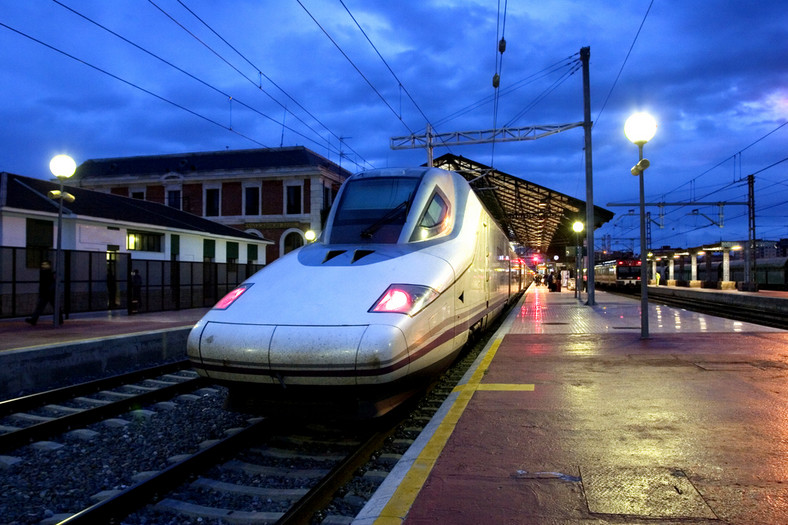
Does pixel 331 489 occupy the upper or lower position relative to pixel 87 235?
lower

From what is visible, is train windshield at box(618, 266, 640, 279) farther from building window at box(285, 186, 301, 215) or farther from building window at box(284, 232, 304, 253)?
building window at box(285, 186, 301, 215)

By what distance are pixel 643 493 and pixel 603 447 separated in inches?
33.6

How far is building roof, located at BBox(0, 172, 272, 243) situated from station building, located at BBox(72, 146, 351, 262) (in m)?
4.48

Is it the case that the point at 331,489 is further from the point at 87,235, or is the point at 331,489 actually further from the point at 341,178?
the point at 341,178

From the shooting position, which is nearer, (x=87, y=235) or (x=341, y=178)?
(x=87, y=235)

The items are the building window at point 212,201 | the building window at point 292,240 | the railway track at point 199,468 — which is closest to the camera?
the railway track at point 199,468

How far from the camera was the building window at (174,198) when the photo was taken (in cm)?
3956

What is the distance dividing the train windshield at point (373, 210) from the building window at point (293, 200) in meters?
30.3

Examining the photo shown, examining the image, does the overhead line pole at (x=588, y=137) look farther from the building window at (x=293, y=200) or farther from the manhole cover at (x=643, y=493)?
the building window at (x=293, y=200)

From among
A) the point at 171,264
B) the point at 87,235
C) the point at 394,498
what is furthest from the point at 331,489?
the point at 87,235

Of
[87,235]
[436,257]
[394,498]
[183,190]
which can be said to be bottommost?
[394,498]

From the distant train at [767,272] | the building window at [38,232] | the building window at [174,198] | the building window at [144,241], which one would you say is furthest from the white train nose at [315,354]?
the distant train at [767,272]

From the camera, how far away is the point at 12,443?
18.0 ft

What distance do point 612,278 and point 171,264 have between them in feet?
128
